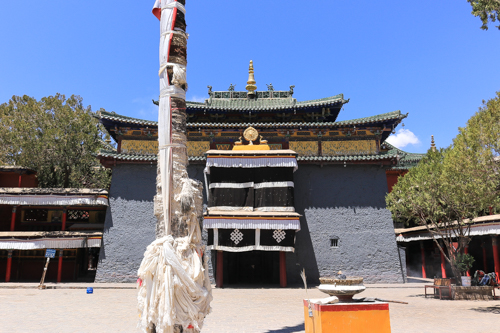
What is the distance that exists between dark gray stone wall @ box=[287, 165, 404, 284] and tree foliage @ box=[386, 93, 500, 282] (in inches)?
156

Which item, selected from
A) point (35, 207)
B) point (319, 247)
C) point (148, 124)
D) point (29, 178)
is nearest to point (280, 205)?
point (319, 247)

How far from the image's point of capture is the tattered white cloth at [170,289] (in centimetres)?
562

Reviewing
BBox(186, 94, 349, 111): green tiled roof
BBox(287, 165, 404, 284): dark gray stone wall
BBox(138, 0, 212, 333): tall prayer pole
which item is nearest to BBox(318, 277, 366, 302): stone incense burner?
BBox(138, 0, 212, 333): tall prayer pole

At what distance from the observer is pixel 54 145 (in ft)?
88.2

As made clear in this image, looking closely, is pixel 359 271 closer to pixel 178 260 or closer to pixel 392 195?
pixel 392 195

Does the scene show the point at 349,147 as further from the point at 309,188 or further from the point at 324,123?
the point at 309,188

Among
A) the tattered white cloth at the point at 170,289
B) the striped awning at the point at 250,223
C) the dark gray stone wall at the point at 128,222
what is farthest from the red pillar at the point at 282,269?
the tattered white cloth at the point at 170,289

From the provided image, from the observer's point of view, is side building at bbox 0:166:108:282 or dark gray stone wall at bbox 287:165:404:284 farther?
side building at bbox 0:166:108:282

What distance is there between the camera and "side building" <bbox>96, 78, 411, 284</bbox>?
798 inches

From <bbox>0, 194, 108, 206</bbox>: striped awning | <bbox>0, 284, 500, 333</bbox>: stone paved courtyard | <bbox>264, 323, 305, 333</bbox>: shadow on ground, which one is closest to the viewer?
<bbox>264, 323, 305, 333</bbox>: shadow on ground

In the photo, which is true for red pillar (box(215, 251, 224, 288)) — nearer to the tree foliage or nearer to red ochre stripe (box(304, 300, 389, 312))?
the tree foliage

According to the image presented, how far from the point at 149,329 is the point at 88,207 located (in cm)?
1907

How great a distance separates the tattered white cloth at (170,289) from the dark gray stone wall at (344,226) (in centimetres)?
1519

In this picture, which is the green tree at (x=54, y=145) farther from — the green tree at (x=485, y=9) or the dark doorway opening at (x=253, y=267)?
the green tree at (x=485, y=9)
